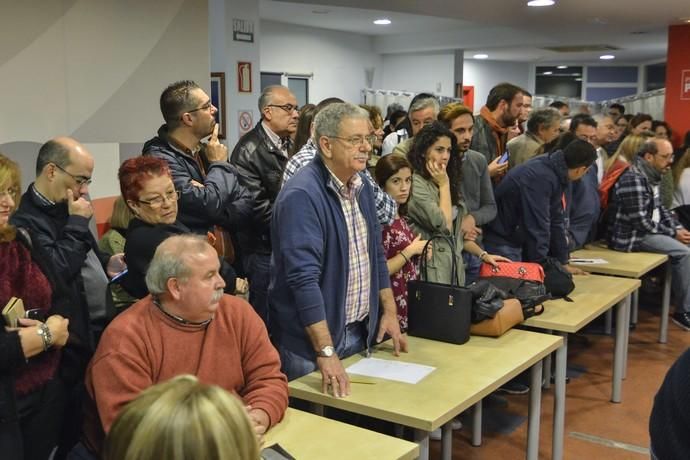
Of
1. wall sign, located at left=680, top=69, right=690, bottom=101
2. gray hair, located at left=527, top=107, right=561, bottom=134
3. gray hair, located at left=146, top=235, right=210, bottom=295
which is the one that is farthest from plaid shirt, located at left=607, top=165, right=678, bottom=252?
wall sign, located at left=680, top=69, right=690, bottom=101

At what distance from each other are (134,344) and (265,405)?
402mm

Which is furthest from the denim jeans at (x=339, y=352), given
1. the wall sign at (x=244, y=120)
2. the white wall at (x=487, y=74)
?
the white wall at (x=487, y=74)

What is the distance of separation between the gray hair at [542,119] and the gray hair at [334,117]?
272 cm

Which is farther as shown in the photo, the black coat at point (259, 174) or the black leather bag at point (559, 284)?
the black leather bag at point (559, 284)

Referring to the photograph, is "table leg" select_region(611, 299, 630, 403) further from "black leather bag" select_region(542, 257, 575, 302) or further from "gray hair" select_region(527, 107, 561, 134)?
"gray hair" select_region(527, 107, 561, 134)

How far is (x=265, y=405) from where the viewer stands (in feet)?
6.92

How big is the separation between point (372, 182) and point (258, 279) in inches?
27.0

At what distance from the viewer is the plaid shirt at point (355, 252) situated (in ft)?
8.59

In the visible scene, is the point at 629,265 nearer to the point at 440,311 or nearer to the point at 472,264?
the point at 472,264

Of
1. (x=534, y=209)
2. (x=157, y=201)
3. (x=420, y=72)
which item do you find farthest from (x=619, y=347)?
(x=420, y=72)

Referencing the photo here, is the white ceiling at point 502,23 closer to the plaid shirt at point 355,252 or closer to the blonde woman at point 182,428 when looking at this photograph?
the plaid shirt at point 355,252

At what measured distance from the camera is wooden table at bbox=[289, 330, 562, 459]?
2.24 metres

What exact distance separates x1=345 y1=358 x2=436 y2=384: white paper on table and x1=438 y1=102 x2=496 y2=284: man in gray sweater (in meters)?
1.43

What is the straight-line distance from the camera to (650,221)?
213 inches
